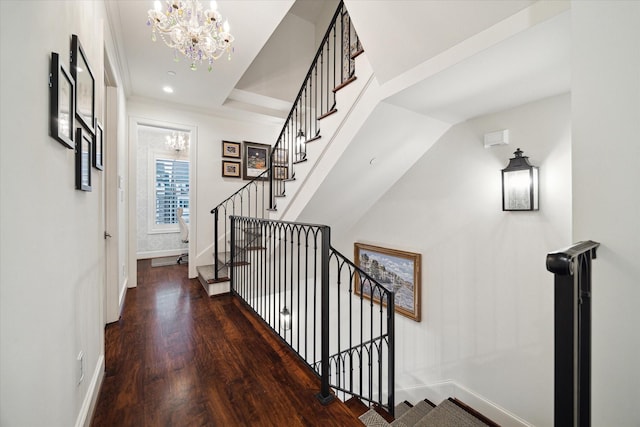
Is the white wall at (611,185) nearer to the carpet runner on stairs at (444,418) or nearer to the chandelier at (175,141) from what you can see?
the carpet runner on stairs at (444,418)

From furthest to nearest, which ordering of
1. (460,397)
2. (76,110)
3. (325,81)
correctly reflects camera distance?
1. (325,81)
2. (460,397)
3. (76,110)

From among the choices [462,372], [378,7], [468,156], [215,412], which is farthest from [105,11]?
[462,372]

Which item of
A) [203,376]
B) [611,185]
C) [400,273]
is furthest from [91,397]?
[400,273]

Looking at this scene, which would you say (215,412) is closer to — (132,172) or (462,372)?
(462,372)

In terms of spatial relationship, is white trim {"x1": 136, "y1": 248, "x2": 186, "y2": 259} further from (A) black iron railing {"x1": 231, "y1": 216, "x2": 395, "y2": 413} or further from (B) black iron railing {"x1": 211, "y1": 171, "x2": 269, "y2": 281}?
(A) black iron railing {"x1": 231, "y1": 216, "x2": 395, "y2": 413}

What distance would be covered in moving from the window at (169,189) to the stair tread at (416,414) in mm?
6022

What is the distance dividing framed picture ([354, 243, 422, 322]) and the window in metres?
5.00

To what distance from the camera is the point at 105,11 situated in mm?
2154

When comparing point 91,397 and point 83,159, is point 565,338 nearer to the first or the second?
point 83,159

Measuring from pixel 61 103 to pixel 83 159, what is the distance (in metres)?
0.43

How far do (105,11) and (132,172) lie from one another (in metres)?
2.24

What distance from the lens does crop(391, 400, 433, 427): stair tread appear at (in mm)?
2611

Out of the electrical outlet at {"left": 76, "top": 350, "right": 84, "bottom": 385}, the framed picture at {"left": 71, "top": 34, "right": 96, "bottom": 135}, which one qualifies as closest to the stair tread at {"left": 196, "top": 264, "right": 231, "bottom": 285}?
the electrical outlet at {"left": 76, "top": 350, "right": 84, "bottom": 385}

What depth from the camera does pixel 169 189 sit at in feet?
21.1
